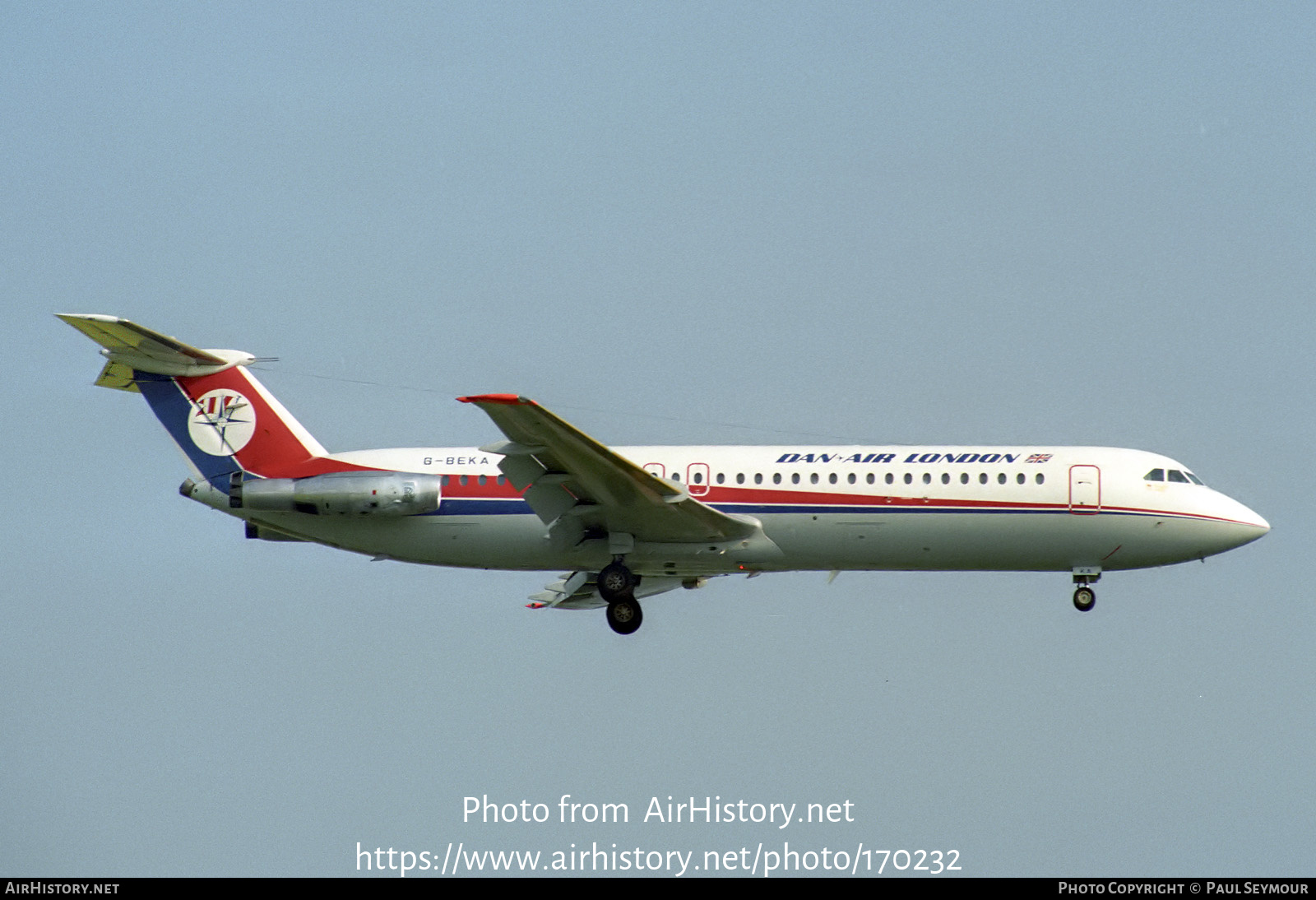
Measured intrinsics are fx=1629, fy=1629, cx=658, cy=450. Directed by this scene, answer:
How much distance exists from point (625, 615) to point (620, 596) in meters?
0.50

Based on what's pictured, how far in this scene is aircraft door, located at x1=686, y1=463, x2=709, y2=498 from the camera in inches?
1340

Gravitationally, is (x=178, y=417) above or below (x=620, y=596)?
above

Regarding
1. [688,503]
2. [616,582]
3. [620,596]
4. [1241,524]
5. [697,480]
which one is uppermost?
[697,480]

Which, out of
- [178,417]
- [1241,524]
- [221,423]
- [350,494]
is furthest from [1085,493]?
[178,417]

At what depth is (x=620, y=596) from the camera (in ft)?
113

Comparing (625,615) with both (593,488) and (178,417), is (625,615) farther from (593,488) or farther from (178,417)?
(178,417)

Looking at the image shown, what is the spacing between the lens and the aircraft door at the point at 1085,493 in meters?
33.1

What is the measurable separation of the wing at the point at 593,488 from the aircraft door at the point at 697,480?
0.91 meters

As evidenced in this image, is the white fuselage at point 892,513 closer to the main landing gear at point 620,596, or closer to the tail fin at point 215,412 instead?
the main landing gear at point 620,596

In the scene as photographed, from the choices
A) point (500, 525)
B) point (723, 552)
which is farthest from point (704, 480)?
point (500, 525)

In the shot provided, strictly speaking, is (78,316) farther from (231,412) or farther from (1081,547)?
(1081,547)

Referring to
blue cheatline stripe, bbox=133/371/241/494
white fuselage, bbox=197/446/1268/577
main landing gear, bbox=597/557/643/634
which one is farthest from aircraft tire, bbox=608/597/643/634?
blue cheatline stripe, bbox=133/371/241/494

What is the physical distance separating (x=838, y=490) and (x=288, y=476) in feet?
38.8

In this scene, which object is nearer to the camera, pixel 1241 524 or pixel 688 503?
pixel 688 503
